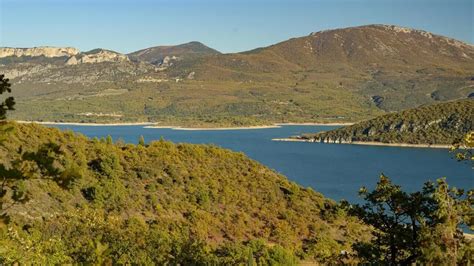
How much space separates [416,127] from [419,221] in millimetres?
152517

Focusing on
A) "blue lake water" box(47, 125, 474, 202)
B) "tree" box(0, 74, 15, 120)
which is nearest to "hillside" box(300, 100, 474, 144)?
"blue lake water" box(47, 125, 474, 202)

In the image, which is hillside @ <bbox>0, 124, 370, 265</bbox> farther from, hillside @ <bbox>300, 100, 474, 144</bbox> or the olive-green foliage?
hillside @ <bbox>300, 100, 474, 144</bbox>

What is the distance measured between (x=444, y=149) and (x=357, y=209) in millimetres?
135463

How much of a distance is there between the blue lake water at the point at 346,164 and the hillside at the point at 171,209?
31.5 m

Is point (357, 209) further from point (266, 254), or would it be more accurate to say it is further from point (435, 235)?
point (266, 254)

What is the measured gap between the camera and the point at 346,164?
114000 millimetres

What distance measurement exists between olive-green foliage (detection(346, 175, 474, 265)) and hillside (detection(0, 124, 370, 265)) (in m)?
8.39

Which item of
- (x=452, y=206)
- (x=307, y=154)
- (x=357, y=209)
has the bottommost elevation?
(x=307, y=154)

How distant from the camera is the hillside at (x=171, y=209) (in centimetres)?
2645

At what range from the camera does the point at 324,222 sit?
139 ft

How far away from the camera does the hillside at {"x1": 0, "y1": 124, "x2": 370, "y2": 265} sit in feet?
86.8

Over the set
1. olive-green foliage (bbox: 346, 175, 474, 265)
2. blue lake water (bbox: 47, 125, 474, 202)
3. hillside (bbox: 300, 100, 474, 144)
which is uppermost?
olive-green foliage (bbox: 346, 175, 474, 265)

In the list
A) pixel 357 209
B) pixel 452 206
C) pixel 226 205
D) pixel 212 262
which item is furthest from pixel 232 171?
pixel 452 206

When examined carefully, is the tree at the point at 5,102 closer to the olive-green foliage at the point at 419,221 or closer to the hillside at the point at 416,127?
the olive-green foliage at the point at 419,221
